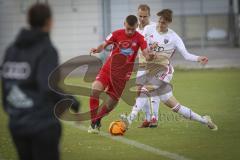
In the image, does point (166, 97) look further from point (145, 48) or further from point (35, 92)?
point (35, 92)

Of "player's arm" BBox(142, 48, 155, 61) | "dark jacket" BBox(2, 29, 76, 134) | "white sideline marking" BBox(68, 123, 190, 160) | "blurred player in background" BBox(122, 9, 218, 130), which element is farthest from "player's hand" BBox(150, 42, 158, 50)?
"dark jacket" BBox(2, 29, 76, 134)

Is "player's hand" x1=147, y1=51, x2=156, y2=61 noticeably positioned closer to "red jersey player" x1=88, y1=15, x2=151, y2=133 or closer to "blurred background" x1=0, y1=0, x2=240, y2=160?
"red jersey player" x1=88, y1=15, x2=151, y2=133

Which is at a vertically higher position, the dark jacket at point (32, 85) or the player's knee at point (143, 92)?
the dark jacket at point (32, 85)

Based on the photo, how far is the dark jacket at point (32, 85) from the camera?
249 inches

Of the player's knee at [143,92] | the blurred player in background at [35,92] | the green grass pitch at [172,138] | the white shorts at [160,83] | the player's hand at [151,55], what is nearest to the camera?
the blurred player in background at [35,92]

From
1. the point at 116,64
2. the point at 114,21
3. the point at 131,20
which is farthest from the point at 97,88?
the point at 114,21

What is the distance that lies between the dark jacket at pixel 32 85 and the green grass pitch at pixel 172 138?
A: 3.71 m

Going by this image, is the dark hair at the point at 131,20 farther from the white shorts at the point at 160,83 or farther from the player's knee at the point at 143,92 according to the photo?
the player's knee at the point at 143,92

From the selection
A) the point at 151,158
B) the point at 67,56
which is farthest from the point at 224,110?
the point at 67,56

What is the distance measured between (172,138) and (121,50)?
5.58 feet

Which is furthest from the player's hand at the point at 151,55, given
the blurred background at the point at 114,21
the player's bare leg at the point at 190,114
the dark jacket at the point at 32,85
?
the blurred background at the point at 114,21

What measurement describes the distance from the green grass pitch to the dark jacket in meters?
3.71

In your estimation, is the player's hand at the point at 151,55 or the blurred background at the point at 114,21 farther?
the blurred background at the point at 114,21

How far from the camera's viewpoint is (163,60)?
12.7m
